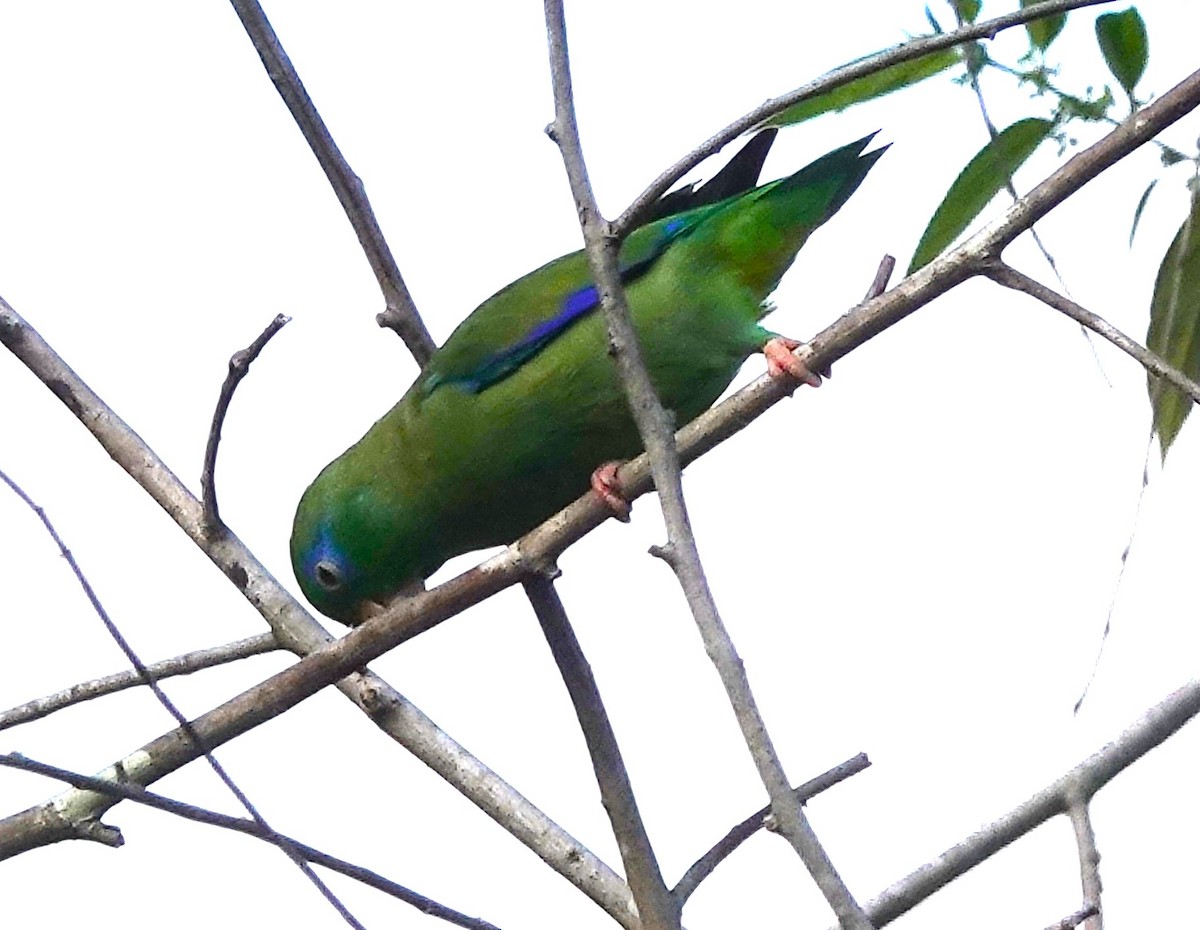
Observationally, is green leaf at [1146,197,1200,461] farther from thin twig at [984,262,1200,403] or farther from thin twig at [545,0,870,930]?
thin twig at [545,0,870,930]

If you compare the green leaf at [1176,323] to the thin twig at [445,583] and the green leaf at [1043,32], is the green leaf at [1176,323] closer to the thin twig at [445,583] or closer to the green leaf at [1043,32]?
the green leaf at [1043,32]

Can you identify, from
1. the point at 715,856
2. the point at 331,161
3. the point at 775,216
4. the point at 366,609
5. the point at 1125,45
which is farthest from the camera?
the point at 366,609

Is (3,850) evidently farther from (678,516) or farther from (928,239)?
(928,239)

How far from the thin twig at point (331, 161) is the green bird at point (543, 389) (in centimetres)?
48

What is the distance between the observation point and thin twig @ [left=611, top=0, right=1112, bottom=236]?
5.72 ft

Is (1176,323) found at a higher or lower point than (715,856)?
higher

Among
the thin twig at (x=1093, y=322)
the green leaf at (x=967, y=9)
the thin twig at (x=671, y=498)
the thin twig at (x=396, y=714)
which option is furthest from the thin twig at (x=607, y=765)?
the green leaf at (x=967, y=9)

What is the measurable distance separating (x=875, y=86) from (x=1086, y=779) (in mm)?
1037

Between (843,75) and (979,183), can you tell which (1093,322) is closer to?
(843,75)

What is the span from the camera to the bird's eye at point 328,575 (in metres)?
3.75

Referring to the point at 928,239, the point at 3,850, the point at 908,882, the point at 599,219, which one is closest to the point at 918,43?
the point at 599,219

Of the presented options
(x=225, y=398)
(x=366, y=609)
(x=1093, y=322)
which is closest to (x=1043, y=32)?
(x=1093, y=322)

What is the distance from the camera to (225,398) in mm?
2234

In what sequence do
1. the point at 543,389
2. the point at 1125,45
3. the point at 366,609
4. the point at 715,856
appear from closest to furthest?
1. the point at 1125,45
2. the point at 715,856
3. the point at 543,389
4. the point at 366,609
